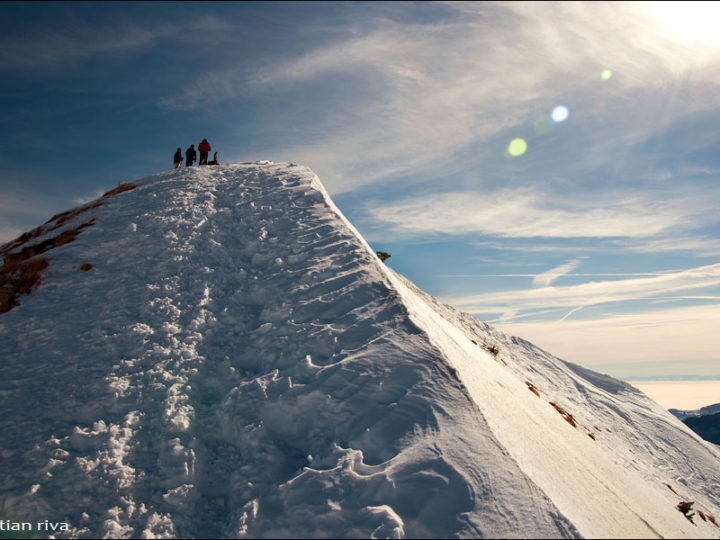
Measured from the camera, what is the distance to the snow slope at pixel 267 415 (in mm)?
5035

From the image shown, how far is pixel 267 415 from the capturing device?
6535 mm

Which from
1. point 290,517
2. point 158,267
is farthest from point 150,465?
point 158,267

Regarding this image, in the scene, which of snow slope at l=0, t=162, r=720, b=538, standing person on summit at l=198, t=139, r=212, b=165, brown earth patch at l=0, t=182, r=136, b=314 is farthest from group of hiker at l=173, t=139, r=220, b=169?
snow slope at l=0, t=162, r=720, b=538

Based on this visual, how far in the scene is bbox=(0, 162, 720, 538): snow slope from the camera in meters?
5.04

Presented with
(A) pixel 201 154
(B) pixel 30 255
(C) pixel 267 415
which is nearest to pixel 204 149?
(A) pixel 201 154

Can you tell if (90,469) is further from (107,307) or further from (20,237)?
(20,237)

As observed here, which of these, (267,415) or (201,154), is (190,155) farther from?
(267,415)

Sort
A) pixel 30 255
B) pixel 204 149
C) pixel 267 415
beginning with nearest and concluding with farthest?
pixel 267 415
pixel 30 255
pixel 204 149

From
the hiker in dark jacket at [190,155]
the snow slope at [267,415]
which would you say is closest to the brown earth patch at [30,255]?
the snow slope at [267,415]

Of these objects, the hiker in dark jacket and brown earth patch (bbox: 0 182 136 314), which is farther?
the hiker in dark jacket

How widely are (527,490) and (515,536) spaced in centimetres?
63

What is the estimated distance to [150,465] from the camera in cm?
604

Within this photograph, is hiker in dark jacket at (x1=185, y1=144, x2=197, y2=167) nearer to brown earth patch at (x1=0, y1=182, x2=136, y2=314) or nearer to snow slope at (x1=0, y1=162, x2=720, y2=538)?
brown earth patch at (x1=0, y1=182, x2=136, y2=314)

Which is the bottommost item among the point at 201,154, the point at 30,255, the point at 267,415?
the point at 267,415
